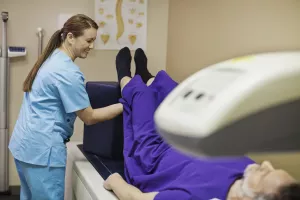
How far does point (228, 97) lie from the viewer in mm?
479

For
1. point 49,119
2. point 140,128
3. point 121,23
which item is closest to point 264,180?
point 140,128

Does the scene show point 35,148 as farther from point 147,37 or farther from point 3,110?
point 147,37

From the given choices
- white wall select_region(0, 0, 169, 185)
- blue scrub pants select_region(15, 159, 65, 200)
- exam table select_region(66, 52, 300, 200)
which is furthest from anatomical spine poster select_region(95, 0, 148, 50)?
exam table select_region(66, 52, 300, 200)

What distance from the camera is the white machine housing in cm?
48

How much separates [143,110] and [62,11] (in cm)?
143

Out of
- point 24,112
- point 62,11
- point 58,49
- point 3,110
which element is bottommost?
point 3,110

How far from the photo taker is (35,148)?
6.47 feet

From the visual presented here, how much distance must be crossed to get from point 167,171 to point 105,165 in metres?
0.59

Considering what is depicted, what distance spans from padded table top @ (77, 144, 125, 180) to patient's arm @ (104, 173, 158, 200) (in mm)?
186

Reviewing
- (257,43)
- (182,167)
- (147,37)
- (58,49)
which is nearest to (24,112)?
(58,49)

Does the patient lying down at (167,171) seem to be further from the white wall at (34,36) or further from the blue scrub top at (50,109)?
the white wall at (34,36)

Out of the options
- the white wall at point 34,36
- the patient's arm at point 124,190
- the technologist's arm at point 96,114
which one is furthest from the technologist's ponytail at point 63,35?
the white wall at point 34,36

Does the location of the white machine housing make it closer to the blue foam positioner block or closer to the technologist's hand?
the technologist's hand

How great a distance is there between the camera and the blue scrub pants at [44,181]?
6.48 feet
